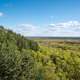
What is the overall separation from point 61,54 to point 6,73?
28601mm

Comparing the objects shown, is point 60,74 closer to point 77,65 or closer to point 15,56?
point 77,65

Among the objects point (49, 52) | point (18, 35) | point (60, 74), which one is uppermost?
point (18, 35)

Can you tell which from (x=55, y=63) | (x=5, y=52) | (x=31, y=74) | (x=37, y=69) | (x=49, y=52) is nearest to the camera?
(x=5, y=52)

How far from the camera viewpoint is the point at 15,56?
39094mm

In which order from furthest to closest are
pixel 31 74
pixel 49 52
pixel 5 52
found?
pixel 49 52 → pixel 31 74 → pixel 5 52

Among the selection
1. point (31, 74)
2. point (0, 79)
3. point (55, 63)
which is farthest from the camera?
point (55, 63)

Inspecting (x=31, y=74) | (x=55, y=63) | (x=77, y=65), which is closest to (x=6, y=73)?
(x=31, y=74)

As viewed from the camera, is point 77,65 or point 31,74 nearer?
point 31,74

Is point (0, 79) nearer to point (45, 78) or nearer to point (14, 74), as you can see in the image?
point (14, 74)

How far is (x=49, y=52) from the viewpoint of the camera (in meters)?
61.5

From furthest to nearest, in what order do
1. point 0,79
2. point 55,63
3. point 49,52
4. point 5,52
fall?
point 49,52
point 55,63
point 5,52
point 0,79

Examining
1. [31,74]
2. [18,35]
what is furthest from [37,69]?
[18,35]

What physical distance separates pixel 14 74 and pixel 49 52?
24.4m

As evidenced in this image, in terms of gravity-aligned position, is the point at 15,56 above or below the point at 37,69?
above
